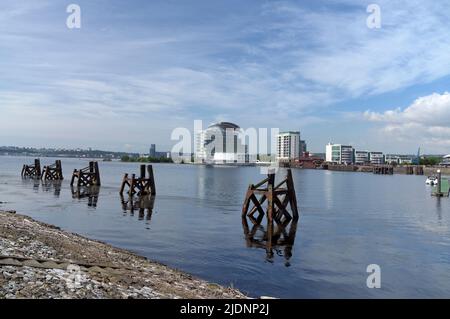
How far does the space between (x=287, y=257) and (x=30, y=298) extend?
14473 mm

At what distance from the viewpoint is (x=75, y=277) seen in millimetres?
10297

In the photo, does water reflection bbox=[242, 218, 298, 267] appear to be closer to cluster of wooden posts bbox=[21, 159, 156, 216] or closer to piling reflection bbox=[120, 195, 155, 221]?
piling reflection bbox=[120, 195, 155, 221]

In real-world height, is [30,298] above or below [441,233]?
above

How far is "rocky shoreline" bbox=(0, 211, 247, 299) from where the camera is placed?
912 cm

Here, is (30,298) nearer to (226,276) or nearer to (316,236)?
(226,276)

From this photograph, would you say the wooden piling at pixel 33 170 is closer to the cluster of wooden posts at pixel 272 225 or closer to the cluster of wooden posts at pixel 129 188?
the cluster of wooden posts at pixel 129 188

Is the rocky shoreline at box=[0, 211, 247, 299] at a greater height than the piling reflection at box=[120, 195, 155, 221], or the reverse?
the rocky shoreline at box=[0, 211, 247, 299]

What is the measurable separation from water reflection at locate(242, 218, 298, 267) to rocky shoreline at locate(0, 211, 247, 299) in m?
7.73

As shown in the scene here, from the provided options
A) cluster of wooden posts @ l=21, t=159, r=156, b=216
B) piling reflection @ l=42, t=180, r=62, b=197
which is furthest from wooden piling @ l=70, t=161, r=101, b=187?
piling reflection @ l=42, t=180, r=62, b=197

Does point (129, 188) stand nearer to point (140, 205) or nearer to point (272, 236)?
point (140, 205)

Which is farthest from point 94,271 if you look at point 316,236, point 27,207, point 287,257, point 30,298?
point 27,207

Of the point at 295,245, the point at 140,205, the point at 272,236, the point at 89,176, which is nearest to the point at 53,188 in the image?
the point at 89,176

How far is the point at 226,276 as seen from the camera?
16672mm

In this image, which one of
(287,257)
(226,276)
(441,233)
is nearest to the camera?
(226,276)
